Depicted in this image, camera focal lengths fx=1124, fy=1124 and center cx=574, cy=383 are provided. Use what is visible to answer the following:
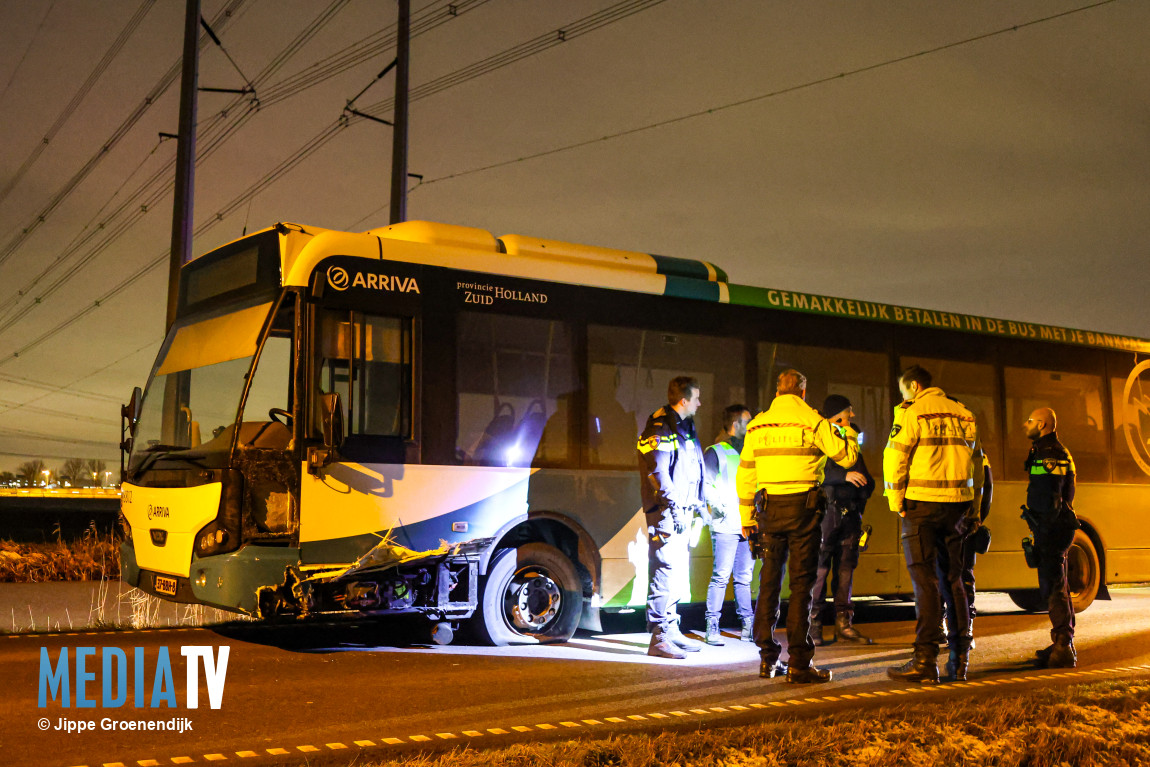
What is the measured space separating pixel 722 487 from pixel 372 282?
337cm

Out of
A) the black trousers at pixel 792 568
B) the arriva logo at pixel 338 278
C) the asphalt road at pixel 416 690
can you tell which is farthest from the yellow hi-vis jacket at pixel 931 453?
the arriva logo at pixel 338 278

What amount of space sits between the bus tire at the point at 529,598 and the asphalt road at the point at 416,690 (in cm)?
17

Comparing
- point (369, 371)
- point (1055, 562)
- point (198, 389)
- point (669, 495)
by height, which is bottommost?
point (1055, 562)

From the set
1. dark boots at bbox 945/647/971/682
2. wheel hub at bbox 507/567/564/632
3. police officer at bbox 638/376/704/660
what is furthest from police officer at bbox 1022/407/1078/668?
wheel hub at bbox 507/567/564/632

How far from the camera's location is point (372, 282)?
852 cm

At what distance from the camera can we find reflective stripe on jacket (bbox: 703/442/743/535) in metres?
9.38

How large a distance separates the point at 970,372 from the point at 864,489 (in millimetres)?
3365

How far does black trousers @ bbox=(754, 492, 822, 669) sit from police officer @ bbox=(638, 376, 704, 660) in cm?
101

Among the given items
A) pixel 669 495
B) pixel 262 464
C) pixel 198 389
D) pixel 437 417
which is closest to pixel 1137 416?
pixel 669 495

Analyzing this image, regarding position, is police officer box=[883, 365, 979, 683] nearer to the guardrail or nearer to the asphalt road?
the asphalt road

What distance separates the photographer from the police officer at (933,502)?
784 cm

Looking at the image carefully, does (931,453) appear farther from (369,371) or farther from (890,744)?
(369,371)

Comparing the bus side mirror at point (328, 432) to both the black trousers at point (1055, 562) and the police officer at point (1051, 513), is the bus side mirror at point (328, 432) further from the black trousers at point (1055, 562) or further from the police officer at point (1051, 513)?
the black trousers at point (1055, 562)

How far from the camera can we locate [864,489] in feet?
32.6
